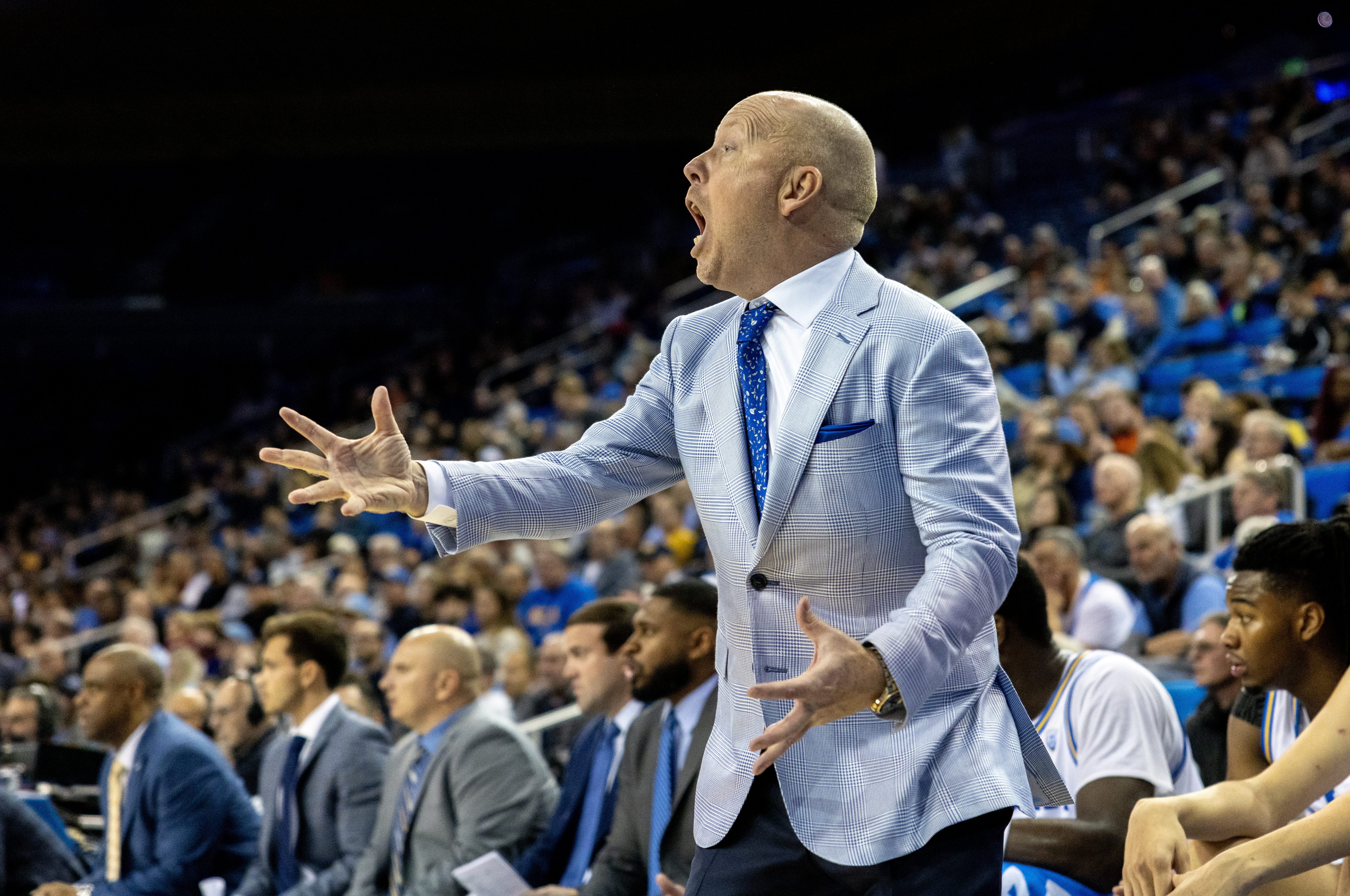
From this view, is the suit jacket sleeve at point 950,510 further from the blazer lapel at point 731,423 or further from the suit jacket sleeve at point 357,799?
the suit jacket sleeve at point 357,799

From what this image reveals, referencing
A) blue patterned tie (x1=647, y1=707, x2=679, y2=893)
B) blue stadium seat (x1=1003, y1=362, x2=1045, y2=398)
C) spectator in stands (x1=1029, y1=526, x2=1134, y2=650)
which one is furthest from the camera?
blue stadium seat (x1=1003, y1=362, x2=1045, y2=398)

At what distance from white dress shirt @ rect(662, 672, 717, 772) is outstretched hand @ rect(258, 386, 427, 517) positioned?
5.97 feet

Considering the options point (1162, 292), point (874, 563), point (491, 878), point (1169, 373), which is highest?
point (1162, 292)

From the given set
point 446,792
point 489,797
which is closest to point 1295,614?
point 489,797

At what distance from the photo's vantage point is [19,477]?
1780 centimetres

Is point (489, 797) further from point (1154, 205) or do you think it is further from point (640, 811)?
point (1154, 205)

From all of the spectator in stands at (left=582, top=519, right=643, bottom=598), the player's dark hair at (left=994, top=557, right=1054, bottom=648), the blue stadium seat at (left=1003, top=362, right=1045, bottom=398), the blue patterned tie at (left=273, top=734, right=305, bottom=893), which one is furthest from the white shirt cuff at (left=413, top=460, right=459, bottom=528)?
the blue stadium seat at (left=1003, top=362, right=1045, bottom=398)

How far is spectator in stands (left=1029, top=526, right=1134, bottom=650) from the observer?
5156 mm

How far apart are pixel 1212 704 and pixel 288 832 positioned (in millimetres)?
2615

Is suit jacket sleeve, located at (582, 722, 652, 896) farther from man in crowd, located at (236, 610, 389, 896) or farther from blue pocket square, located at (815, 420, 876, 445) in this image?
blue pocket square, located at (815, 420, 876, 445)

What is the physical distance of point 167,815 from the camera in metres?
4.23

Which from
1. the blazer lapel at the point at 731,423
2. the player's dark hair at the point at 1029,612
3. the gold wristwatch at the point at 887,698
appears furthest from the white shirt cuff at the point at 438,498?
the player's dark hair at the point at 1029,612

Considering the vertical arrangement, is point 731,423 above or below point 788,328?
below

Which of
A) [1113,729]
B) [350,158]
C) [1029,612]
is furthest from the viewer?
[350,158]
